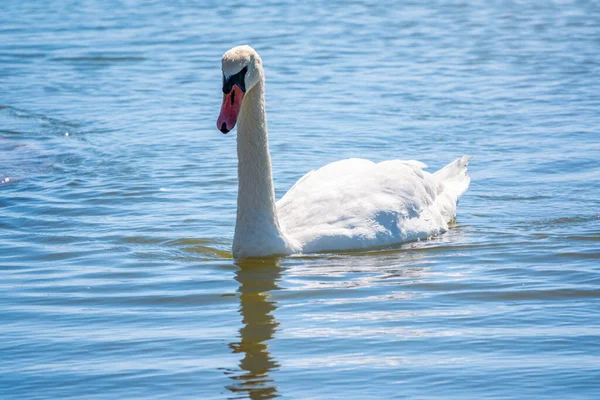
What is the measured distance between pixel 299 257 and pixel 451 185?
260cm

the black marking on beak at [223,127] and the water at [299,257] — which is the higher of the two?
the black marking on beak at [223,127]

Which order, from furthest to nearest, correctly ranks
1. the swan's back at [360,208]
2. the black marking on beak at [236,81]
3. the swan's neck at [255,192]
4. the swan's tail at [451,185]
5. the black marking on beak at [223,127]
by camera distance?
the swan's tail at [451,185] → the swan's back at [360,208] → the swan's neck at [255,192] → the black marking on beak at [236,81] → the black marking on beak at [223,127]

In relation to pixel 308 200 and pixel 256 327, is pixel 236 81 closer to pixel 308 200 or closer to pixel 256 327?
pixel 308 200

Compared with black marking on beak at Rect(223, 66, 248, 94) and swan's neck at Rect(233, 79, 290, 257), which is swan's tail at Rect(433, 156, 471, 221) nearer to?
swan's neck at Rect(233, 79, 290, 257)

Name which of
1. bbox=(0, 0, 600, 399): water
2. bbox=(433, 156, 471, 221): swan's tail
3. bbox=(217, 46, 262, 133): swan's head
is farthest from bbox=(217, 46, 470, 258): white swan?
bbox=(433, 156, 471, 221): swan's tail

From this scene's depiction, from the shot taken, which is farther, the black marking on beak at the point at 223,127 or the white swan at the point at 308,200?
the white swan at the point at 308,200

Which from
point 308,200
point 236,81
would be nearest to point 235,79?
point 236,81

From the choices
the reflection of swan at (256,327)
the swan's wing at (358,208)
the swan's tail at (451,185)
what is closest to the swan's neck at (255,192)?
the reflection of swan at (256,327)

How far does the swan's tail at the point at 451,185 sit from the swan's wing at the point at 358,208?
0.36m

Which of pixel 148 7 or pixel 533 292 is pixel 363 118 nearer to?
pixel 533 292

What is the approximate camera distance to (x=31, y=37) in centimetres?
2391

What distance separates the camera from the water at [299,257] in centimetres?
633

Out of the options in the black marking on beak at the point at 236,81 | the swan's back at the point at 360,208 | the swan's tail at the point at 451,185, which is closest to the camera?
the black marking on beak at the point at 236,81

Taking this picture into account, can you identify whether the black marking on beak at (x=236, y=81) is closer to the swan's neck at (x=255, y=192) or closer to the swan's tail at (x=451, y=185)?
the swan's neck at (x=255, y=192)
